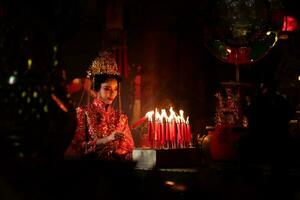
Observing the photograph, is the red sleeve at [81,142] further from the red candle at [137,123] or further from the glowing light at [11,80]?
the glowing light at [11,80]

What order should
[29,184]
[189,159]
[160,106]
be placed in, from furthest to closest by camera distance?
[160,106]
[189,159]
[29,184]

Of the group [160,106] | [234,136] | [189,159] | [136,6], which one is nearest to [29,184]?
[234,136]

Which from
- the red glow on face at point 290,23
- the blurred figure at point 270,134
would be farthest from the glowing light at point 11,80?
the red glow on face at point 290,23

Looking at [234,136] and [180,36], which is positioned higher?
[180,36]

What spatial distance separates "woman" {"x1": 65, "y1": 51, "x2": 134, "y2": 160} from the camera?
459cm

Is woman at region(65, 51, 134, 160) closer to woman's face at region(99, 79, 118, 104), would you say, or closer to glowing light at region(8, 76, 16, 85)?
woman's face at region(99, 79, 118, 104)

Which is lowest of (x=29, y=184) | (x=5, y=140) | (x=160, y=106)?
(x=29, y=184)

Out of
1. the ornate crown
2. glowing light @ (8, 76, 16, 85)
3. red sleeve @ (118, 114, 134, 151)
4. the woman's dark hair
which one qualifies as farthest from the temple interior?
the ornate crown

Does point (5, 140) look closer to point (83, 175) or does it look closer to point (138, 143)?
point (83, 175)

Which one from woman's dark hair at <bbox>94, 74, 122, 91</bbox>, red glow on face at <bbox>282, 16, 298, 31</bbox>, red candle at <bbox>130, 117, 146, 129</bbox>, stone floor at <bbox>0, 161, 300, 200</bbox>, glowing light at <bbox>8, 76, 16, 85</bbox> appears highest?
red glow on face at <bbox>282, 16, 298, 31</bbox>

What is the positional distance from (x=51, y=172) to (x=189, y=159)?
2119mm

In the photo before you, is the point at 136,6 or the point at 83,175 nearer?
the point at 83,175

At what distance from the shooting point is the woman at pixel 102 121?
4.59m

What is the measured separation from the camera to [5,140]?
197 cm
